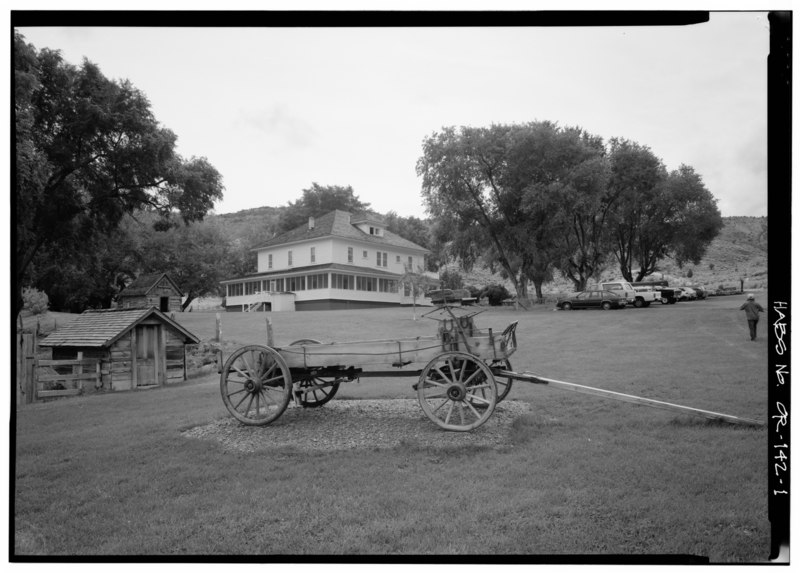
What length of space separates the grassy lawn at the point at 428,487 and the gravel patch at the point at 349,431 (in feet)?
0.53

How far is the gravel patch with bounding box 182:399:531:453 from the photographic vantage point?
4.95 metres

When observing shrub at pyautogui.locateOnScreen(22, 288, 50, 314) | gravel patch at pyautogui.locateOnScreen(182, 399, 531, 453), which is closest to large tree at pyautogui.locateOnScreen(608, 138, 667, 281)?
gravel patch at pyautogui.locateOnScreen(182, 399, 531, 453)

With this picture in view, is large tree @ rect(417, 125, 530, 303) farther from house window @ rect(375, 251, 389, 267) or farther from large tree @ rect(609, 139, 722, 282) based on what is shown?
large tree @ rect(609, 139, 722, 282)

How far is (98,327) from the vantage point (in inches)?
344

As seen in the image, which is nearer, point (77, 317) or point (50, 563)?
point (50, 563)

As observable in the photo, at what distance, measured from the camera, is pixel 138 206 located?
6594 mm

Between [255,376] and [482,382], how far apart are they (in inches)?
94.9

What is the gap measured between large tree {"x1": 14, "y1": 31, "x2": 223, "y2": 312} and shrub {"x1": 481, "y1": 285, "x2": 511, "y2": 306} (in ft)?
34.6

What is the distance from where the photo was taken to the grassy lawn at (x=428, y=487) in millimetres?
3414

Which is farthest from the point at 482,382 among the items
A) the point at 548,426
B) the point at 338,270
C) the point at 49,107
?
the point at 338,270

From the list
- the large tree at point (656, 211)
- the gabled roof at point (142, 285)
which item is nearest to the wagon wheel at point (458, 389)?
the large tree at point (656, 211)

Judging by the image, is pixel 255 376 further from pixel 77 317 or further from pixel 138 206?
pixel 77 317

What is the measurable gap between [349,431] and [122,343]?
5.40 metres

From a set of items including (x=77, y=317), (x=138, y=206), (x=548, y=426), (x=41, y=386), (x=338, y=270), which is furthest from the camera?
(x=338, y=270)
